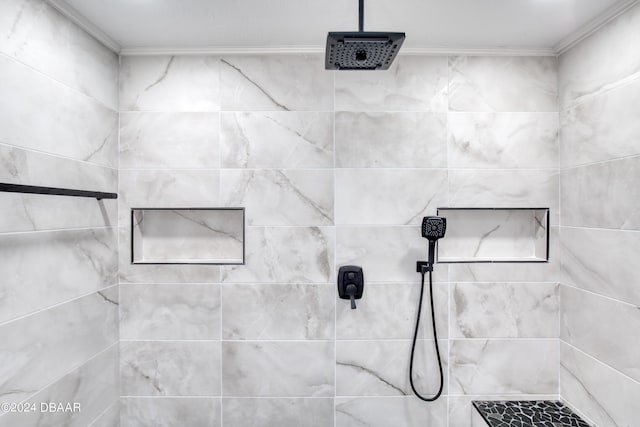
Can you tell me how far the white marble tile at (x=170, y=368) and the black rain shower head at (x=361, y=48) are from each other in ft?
4.86

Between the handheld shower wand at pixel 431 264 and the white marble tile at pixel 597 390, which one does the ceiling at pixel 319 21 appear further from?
the white marble tile at pixel 597 390

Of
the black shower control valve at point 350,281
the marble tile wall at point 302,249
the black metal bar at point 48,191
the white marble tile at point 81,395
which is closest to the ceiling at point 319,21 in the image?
the marble tile wall at point 302,249

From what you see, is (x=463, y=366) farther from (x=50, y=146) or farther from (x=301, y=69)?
(x=50, y=146)

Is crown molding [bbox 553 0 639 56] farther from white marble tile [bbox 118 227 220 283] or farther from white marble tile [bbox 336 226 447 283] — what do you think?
white marble tile [bbox 118 227 220 283]

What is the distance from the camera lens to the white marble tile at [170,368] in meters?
1.67

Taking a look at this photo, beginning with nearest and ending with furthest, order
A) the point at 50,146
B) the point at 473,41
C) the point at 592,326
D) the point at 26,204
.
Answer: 1. the point at 26,204
2. the point at 50,146
3. the point at 592,326
4. the point at 473,41

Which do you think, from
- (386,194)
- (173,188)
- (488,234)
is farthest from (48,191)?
(488,234)

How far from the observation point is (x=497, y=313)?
5.52 feet

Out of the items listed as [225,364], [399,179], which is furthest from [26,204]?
[399,179]

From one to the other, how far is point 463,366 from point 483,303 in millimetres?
348

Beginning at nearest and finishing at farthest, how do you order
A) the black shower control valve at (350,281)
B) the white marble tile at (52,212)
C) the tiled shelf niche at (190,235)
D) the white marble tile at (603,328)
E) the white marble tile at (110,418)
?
the white marble tile at (52,212) < the white marble tile at (603,328) < the white marble tile at (110,418) < the black shower control valve at (350,281) < the tiled shelf niche at (190,235)

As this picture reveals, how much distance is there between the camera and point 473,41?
5.26ft

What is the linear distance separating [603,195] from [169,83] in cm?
217

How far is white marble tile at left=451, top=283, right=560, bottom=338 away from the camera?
1.68 m
